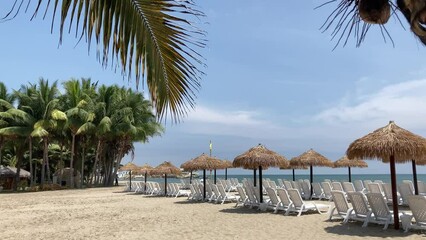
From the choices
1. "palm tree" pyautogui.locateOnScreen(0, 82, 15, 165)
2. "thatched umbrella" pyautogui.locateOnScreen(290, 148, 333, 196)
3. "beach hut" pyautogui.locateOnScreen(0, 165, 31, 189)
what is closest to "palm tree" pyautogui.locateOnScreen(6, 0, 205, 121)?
"thatched umbrella" pyautogui.locateOnScreen(290, 148, 333, 196)

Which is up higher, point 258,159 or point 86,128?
point 86,128

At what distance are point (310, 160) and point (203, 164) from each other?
15.2 ft

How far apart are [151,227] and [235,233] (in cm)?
228

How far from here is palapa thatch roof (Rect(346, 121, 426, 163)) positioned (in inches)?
328

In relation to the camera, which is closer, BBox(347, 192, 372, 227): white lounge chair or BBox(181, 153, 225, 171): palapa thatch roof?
BBox(347, 192, 372, 227): white lounge chair

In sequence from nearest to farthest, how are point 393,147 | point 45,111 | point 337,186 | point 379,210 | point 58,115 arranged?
point 393,147 < point 379,210 < point 337,186 < point 58,115 < point 45,111

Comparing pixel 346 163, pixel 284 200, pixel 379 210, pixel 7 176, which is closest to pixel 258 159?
pixel 284 200

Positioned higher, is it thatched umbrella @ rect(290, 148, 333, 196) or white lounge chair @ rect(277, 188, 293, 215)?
thatched umbrella @ rect(290, 148, 333, 196)

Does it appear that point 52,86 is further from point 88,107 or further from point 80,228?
point 80,228

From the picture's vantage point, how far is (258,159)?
13.5 m

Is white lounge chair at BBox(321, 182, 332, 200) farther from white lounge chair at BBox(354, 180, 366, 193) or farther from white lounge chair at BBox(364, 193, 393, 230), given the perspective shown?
white lounge chair at BBox(364, 193, 393, 230)

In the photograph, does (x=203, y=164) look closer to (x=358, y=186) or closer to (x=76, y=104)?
(x=358, y=186)

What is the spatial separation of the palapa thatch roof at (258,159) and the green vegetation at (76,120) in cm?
1538

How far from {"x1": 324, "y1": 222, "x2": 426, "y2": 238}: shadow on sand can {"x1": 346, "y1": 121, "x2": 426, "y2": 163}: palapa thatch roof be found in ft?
4.81
